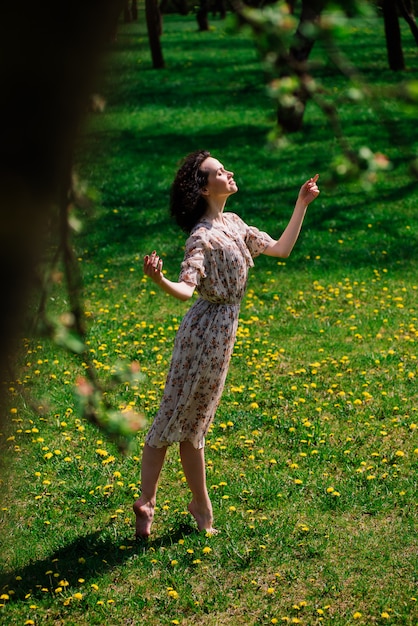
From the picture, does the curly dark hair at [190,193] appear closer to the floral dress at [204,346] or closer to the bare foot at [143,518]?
the floral dress at [204,346]

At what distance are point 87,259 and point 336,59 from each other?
9.84 m

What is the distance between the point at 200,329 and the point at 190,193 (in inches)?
29.2

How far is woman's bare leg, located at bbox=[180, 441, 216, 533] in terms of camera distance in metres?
4.82

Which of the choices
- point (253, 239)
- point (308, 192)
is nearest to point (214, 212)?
point (253, 239)

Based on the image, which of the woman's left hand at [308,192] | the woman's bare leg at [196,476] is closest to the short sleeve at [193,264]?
the woman's left hand at [308,192]

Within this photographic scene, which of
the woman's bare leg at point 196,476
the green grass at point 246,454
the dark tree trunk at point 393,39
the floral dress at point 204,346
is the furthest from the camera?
the dark tree trunk at point 393,39

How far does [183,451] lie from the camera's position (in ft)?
15.9

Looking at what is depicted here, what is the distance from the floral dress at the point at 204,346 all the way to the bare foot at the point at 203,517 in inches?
16.8

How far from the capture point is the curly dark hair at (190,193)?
4793 millimetres

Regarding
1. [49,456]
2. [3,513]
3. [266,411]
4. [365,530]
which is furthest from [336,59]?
[266,411]

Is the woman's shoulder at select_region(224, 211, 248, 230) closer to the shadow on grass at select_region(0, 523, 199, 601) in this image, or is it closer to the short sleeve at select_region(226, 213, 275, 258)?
the short sleeve at select_region(226, 213, 275, 258)

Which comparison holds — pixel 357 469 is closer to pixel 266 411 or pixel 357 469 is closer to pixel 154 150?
pixel 266 411

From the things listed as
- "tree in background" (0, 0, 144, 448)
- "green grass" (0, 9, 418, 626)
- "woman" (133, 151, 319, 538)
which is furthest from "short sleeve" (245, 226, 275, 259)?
"tree in background" (0, 0, 144, 448)

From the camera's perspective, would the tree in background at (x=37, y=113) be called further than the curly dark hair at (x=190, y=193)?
No
